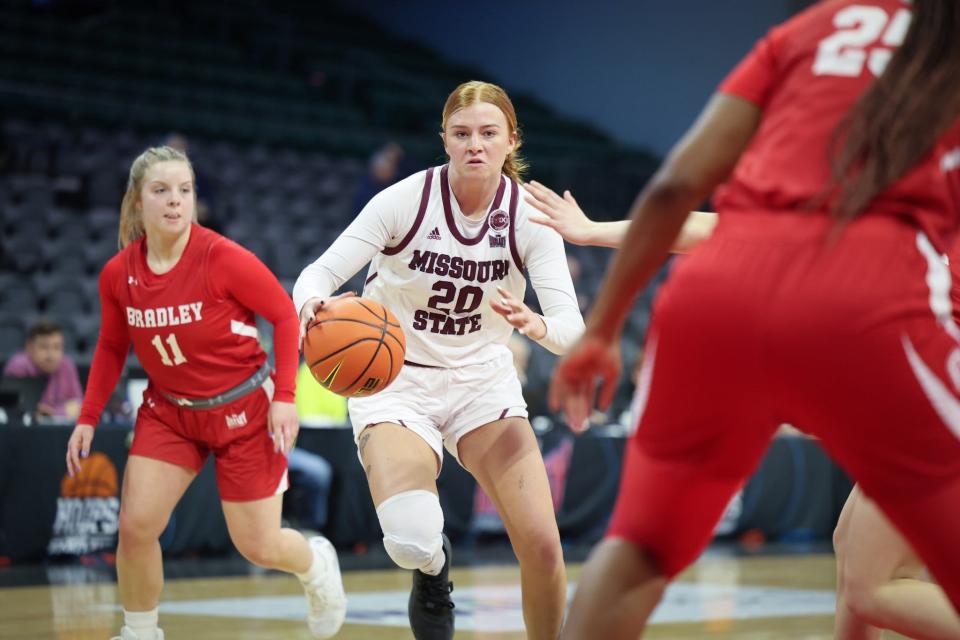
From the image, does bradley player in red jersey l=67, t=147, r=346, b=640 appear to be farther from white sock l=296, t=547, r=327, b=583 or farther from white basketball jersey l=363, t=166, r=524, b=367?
white basketball jersey l=363, t=166, r=524, b=367

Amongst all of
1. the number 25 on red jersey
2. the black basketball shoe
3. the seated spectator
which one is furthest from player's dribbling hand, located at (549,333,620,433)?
the seated spectator

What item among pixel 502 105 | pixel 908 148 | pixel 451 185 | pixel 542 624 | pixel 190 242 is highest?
pixel 908 148

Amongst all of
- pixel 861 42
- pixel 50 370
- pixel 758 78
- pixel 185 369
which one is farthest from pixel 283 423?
pixel 50 370

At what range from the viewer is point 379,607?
6.49 meters

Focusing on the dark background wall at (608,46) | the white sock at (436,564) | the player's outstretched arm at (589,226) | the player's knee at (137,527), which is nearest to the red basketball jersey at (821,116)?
the player's outstretched arm at (589,226)

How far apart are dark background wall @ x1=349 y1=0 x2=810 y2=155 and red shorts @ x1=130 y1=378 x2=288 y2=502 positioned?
47.5 ft

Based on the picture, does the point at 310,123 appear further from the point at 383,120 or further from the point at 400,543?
the point at 400,543

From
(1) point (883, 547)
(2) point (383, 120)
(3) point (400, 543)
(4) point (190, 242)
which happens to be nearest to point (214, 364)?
(4) point (190, 242)

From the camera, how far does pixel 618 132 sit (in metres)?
20.5

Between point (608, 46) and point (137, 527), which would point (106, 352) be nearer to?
point (137, 527)

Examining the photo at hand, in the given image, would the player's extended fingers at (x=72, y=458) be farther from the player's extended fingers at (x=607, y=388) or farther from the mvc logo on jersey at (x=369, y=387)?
the player's extended fingers at (x=607, y=388)

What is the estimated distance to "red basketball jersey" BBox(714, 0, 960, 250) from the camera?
2068 mm

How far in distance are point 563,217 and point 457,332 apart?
110 cm

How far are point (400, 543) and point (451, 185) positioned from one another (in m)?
1.26
